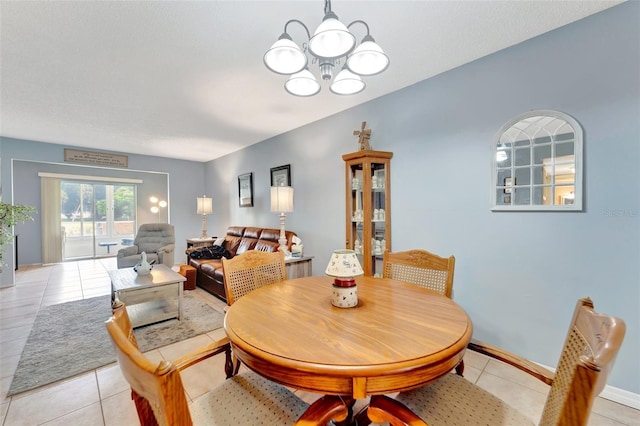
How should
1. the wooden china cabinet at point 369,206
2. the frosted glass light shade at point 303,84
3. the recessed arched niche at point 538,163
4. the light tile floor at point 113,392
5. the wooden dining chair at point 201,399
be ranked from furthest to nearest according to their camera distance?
the wooden china cabinet at point 369,206
the recessed arched niche at point 538,163
the frosted glass light shade at point 303,84
the light tile floor at point 113,392
the wooden dining chair at point 201,399

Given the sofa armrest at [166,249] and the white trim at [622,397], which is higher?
the sofa armrest at [166,249]

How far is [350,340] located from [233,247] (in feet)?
13.5

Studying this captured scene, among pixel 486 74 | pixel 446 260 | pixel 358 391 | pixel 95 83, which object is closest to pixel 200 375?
pixel 358 391

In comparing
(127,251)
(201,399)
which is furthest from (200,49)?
(127,251)

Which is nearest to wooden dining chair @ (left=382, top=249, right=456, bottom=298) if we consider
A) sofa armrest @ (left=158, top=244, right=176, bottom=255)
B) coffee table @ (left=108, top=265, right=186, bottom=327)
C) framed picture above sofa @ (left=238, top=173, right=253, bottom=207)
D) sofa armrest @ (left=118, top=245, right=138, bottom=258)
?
coffee table @ (left=108, top=265, right=186, bottom=327)

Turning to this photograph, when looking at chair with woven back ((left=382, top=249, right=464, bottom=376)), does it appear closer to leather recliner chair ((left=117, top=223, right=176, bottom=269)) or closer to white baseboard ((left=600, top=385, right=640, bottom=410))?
white baseboard ((left=600, top=385, right=640, bottom=410))

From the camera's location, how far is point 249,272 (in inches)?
71.5

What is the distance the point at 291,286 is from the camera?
1704 millimetres

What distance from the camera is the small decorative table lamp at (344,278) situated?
4.29 feet

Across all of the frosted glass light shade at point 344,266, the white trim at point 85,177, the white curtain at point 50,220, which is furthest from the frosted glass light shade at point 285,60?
the white curtain at point 50,220

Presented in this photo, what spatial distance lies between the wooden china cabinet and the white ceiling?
0.76 metres

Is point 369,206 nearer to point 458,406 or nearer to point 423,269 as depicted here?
point 423,269

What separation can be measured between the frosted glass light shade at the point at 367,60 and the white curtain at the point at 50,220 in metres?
7.88

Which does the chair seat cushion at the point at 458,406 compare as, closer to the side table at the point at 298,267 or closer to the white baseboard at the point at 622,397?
the white baseboard at the point at 622,397
